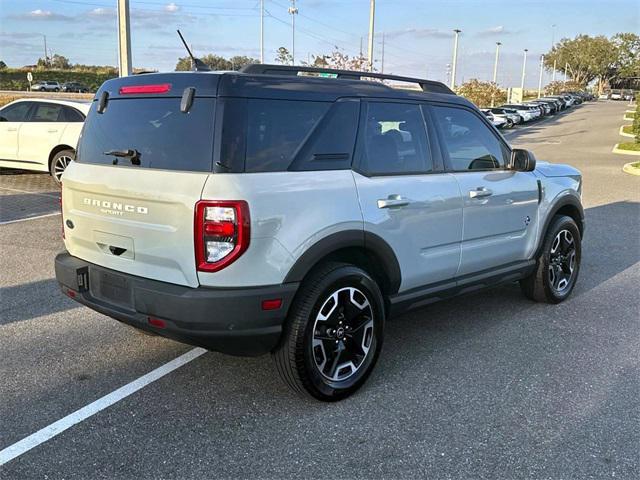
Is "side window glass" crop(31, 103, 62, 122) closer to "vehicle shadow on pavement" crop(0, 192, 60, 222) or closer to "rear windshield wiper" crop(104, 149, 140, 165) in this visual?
"vehicle shadow on pavement" crop(0, 192, 60, 222)

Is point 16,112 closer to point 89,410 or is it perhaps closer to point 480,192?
point 89,410

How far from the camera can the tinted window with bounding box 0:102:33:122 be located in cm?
1163

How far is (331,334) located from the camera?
359 centimetres

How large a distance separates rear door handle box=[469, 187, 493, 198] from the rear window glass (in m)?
2.13

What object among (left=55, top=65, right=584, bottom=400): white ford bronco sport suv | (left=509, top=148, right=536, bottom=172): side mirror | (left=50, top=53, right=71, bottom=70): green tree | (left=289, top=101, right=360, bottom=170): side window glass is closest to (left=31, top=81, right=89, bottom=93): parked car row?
(left=50, top=53, right=71, bottom=70): green tree

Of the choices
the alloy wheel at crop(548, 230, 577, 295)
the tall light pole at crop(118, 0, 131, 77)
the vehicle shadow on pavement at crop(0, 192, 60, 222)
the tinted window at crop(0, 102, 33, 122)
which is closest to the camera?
the alloy wheel at crop(548, 230, 577, 295)

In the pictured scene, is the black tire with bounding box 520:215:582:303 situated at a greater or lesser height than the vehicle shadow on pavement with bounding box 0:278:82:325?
greater

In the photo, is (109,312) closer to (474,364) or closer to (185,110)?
(185,110)

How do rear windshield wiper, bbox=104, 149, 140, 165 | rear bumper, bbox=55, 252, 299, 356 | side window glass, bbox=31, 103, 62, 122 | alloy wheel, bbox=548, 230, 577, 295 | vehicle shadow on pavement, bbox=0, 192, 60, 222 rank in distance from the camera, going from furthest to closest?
side window glass, bbox=31, 103, 62, 122
vehicle shadow on pavement, bbox=0, 192, 60, 222
alloy wheel, bbox=548, 230, 577, 295
rear windshield wiper, bbox=104, 149, 140, 165
rear bumper, bbox=55, 252, 299, 356

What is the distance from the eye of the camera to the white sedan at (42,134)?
11102 mm

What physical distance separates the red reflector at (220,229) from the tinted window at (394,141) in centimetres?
107

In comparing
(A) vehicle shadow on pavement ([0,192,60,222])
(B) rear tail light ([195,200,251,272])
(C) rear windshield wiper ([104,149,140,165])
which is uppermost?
(C) rear windshield wiper ([104,149,140,165])

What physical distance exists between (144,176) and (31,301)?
263 centimetres

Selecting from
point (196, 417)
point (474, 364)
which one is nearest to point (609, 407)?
point (474, 364)
